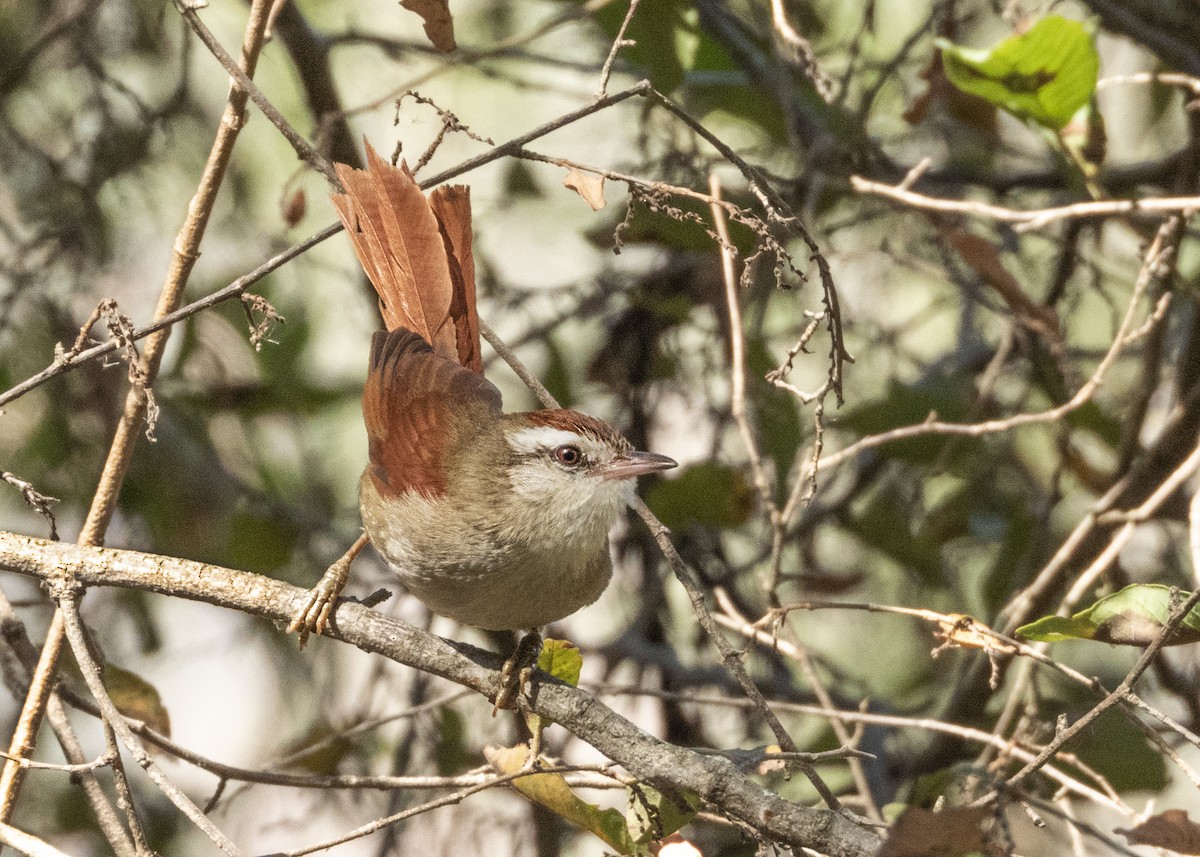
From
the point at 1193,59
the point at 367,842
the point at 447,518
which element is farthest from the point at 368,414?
the point at 1193,59

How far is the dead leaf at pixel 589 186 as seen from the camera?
240cm

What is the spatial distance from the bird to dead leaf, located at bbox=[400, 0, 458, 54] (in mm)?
278

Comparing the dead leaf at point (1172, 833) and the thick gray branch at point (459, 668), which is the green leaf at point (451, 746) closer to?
the thick gray branch at point (459, 668)

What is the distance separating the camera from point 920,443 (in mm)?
3916

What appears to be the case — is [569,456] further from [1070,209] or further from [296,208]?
[1070,209]

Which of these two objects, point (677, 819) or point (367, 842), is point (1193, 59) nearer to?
point (677, 819)

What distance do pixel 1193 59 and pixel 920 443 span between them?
1302mm

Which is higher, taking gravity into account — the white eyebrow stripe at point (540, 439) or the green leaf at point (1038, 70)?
the green leaf at point (1038, 70)

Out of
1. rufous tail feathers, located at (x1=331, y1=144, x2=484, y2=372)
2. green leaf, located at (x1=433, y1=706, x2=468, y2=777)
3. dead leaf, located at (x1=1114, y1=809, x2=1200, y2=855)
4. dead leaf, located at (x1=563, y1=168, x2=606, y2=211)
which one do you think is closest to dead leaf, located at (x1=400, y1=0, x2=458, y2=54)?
rufous tail feathers, located at (x1=331, y1=144, x2=484, y2=372)

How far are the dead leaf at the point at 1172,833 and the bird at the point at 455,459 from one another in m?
1.23

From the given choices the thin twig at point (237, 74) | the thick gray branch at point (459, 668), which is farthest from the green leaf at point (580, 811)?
the thin twig at point (237, 74)

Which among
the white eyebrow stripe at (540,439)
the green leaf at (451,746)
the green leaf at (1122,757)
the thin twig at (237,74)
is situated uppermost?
the thin twig at (237,74)

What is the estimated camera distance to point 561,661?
8.93ft

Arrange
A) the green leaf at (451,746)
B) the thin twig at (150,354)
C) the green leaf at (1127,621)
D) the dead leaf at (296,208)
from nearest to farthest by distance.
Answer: the green leaf at (1127,621) → the thin twig at (150,354) → the dead leaf at (296,208) → the green leaf at (451,746)
